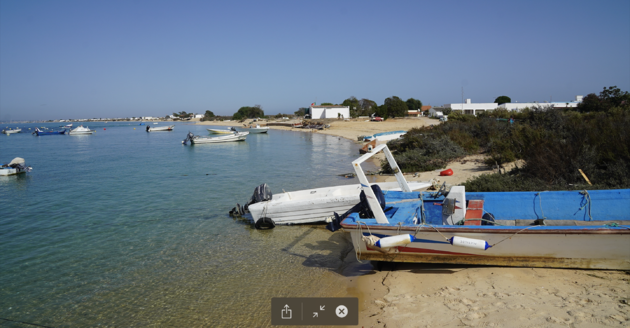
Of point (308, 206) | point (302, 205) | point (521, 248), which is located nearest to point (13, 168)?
point (302, 205)

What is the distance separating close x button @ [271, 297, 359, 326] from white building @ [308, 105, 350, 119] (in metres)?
75.9

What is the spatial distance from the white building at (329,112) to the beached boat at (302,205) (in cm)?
7047

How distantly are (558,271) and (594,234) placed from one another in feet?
2.98

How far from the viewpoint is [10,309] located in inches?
291

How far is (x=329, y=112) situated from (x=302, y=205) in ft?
241

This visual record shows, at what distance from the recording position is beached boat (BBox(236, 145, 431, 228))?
11211 mm

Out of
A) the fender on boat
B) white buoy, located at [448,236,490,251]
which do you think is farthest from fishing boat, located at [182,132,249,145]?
white buoy, located at [448,236,490,251]

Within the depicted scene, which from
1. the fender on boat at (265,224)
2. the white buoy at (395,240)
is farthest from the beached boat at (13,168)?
the white buoy at (395,240)

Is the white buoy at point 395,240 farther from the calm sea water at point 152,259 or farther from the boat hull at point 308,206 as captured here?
the boat hull at point 308,206

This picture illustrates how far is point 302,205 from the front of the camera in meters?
11.4

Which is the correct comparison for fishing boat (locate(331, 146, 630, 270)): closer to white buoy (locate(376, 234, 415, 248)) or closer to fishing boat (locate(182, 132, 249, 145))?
white buoy (locate(376, 234, 415, 248))

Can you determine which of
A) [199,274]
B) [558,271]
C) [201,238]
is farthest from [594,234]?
[201,238]

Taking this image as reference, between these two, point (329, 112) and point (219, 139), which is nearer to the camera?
point (219, 139)

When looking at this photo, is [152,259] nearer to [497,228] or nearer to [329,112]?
[497,228]
